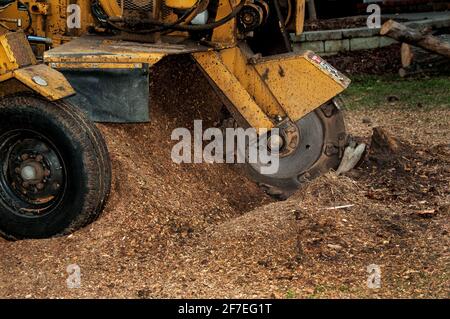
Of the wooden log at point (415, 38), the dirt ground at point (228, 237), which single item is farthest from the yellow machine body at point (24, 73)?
the wooden log at point (415, 38)

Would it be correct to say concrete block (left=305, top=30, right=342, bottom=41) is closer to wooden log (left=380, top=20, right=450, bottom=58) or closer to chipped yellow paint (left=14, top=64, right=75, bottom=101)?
wooden log (left=380, top=20, right=450, bottom=58)

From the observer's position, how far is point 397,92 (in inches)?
425

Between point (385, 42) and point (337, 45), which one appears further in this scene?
point (337, 45)

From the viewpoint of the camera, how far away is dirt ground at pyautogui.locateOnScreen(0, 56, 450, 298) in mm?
5020

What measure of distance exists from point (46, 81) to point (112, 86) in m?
0.44

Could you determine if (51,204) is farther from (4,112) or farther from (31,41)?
(31,41)

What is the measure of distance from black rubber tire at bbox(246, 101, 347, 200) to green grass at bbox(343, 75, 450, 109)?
3176mm

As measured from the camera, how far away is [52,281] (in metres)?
5.16

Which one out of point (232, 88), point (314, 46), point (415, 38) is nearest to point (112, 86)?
point (232, 88)

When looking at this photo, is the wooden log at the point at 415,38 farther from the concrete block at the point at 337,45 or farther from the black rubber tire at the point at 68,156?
the black rubber tire at the point at 68,156

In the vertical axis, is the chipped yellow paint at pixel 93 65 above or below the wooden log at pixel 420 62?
above

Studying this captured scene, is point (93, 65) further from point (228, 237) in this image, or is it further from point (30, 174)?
point (228, 237)

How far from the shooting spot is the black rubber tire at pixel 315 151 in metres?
7.02
